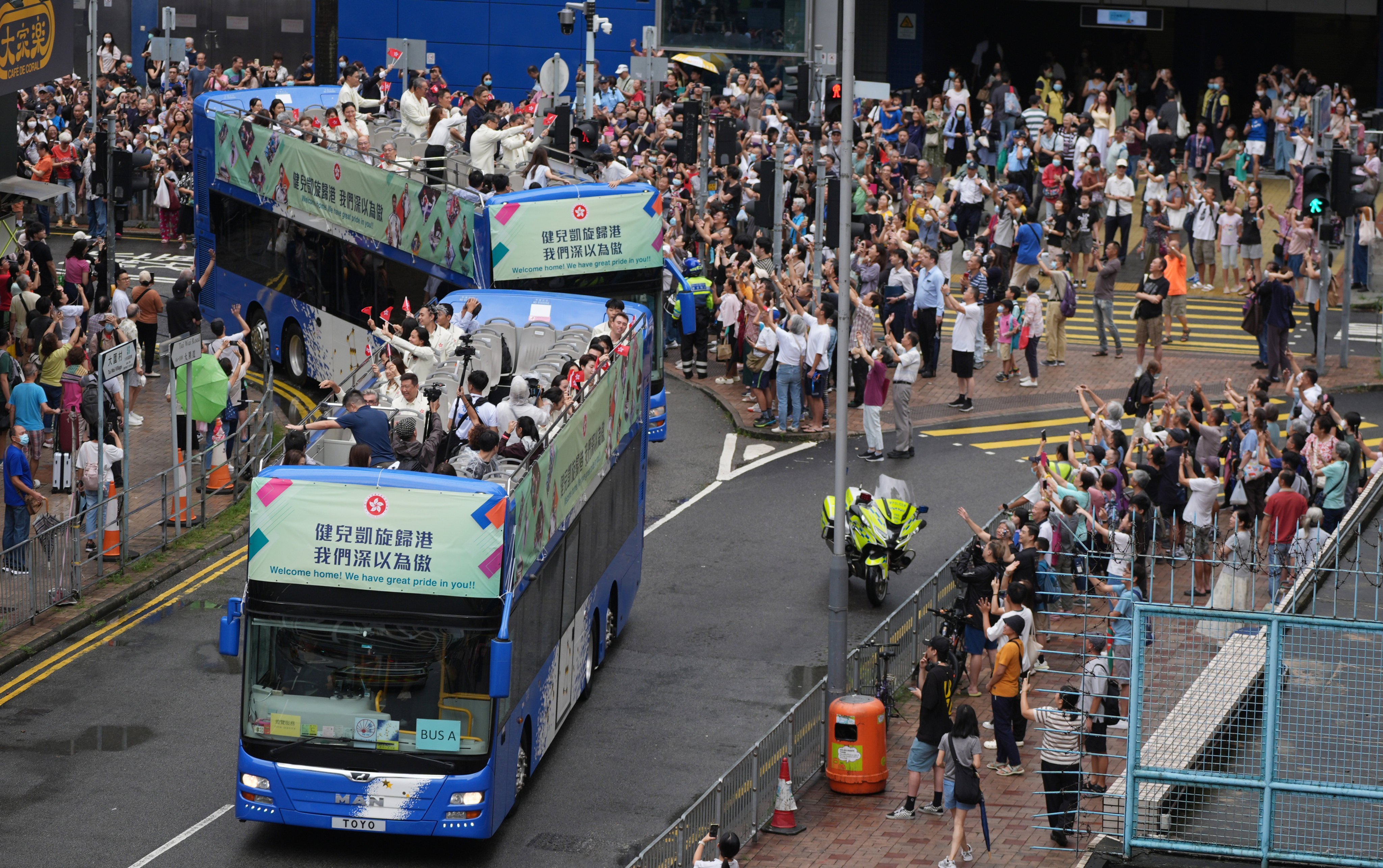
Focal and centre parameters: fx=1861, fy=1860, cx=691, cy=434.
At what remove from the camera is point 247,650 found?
14258 millimetres

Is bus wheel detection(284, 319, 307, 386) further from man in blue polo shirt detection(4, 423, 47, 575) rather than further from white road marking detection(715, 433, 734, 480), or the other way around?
man in blue polo shirt detection(4, 423, 47, 575)

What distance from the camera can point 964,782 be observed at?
48.4ft

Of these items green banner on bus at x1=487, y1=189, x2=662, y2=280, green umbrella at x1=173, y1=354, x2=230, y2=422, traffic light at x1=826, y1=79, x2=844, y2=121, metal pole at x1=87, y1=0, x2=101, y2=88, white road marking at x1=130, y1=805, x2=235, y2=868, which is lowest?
white road marking at x1=130, y1=805, x2=235, y2=868

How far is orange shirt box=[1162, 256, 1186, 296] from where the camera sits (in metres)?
30.0

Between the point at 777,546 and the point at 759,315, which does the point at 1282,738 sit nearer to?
the point at 777,546

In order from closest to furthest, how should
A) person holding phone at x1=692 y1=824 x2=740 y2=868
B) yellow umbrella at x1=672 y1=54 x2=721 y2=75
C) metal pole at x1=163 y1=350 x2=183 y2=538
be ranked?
person holding phone at x1=692 y1=824 x2=740 y2=868 < metal pole at x1=163 y1=350 x2=183 y2=538 < yellow umbrella at x1=672 y1=54 x2=721 y2=75

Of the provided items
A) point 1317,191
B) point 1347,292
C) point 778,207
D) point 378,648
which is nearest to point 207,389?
point 778,207

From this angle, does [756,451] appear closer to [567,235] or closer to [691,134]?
[567,235]

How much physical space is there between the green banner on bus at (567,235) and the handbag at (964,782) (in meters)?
10.4

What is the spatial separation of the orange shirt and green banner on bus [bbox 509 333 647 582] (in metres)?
12.5

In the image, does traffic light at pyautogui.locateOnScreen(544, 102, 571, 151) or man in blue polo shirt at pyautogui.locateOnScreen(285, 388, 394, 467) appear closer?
man in blue polo shirt at pyautogui.locateOnScreen(285, 388, 394, 467)

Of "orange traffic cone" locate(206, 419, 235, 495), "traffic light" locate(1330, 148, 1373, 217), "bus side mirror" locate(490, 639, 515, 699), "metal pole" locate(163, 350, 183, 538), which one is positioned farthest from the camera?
"traffic light" locate(1330, 148, 1373, 217)

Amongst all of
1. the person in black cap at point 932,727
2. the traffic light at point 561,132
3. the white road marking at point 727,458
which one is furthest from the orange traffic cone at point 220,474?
the traffic light at point 561,132

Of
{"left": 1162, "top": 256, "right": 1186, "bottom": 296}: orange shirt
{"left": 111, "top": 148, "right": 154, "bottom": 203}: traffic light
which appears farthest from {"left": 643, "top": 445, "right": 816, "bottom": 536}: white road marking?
{"left": 111, "top": 148, "right": 154, "bottom": 203}: traffic light
